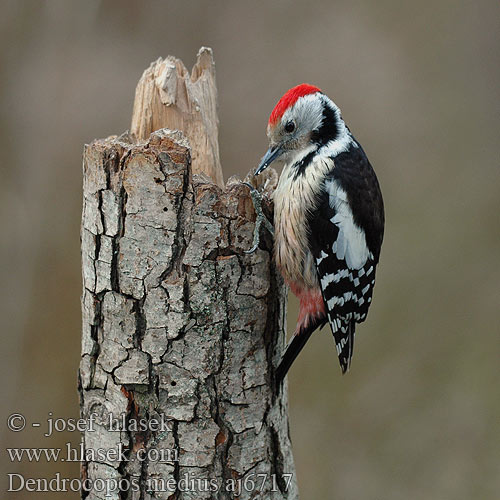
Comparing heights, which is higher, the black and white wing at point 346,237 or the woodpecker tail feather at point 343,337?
the black and white wing at point 346,237

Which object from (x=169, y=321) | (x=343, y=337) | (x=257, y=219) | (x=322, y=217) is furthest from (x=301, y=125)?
(x=169, y=321)

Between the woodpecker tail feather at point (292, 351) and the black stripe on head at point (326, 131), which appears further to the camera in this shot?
the black stripe on head at point (326, 131)

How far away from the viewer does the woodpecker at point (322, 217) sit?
2275mm

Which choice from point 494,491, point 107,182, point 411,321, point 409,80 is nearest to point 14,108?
point 107,182

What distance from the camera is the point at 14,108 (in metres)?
3.22

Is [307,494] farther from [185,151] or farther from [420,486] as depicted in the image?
[185,151]

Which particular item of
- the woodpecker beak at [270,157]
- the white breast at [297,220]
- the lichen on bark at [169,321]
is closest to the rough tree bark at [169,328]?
the lichen on bark at [169,321]

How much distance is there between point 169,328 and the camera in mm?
1954

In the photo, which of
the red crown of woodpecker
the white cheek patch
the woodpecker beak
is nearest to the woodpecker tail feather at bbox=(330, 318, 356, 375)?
the white cheek patch

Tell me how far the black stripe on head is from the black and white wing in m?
0.12

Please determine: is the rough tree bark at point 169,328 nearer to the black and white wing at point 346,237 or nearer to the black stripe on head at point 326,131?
the black and white wing at point 346,237

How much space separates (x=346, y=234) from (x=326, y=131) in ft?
1.45

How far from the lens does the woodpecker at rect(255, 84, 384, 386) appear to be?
2.28 metres

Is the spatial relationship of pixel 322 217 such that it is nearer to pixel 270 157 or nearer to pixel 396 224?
pixel 270 157
